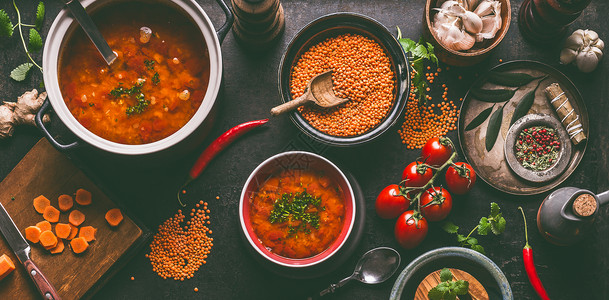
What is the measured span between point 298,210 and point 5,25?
6.61 feet

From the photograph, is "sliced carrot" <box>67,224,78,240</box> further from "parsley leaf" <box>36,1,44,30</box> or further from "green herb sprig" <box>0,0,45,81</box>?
"parsley leaf" <box>36,1,44,30</box>

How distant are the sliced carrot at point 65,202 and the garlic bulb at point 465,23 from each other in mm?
2273

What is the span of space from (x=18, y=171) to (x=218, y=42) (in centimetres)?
140

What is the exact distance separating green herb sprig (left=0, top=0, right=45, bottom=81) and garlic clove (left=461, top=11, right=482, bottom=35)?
95.3 inches

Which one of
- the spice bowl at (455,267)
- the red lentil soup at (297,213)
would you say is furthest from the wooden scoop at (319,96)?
the spice bowl at (455,267)

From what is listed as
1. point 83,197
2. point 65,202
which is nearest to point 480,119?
point 83,197

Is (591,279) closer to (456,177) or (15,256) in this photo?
(456,177)

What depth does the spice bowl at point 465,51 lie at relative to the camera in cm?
248

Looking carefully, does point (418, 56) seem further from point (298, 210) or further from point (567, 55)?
point (298, 210)

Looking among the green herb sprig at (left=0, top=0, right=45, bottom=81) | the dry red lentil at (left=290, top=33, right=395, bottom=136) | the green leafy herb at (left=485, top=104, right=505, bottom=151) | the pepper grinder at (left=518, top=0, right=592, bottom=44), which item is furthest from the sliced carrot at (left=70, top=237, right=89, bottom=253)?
the pepper grinder at (left=518, top=0, right=592, bottom=44)

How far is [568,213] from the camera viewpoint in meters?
2.39

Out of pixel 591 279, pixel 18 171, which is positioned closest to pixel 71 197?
pixel 18 171

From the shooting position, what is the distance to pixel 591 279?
8.59ft

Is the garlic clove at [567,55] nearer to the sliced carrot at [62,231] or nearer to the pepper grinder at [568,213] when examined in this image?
the pepper grinder at [568,213]
